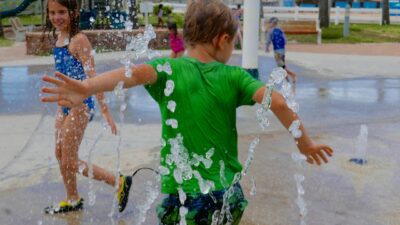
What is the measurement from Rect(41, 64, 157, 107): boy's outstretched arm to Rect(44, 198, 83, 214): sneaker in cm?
227

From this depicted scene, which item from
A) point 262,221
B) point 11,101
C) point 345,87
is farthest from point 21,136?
point 345,87

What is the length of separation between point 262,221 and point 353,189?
1104mm

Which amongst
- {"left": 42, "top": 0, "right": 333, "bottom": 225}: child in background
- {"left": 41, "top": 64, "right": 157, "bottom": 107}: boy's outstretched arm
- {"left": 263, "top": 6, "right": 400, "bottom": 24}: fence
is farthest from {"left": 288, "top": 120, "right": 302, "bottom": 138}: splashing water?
{"left": 263, "top": 6, "right": 400, "bottom": 24}: fence

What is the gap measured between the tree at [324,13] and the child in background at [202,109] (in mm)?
25664

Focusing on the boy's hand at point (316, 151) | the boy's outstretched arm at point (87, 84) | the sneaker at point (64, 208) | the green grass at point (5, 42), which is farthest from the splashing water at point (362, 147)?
the green grass at point (5, 42)

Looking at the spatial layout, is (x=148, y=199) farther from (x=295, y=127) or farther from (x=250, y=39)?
(x=250, y=39)

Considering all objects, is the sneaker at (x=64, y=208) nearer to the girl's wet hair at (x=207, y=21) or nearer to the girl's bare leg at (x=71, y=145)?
the girl's bare leg at (x=71, y=145)

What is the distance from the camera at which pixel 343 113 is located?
8.41 metres

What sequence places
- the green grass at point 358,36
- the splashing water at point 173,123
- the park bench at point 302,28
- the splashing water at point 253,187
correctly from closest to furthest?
the splashing water at point 173,123, the splashing water at point 253,187, the park bench at point 302,28, the green grass at point 358,36

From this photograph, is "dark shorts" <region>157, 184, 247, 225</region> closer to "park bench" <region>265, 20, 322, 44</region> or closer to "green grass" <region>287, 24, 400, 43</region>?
"park bench" <region>265, 20, 322, 44</region>

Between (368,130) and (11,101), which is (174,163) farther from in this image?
(11,101)

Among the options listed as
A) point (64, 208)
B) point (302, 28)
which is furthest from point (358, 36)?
point (64, 208)

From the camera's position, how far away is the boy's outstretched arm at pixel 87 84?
2.22 meters

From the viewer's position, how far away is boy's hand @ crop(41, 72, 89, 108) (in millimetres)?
2211
